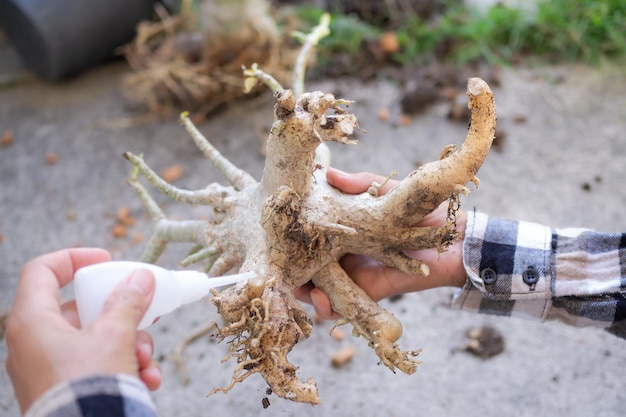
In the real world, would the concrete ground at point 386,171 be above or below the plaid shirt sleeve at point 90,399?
below

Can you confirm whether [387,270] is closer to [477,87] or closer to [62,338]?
[477,87]

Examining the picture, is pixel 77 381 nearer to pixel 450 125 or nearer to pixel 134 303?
pixel 134 303

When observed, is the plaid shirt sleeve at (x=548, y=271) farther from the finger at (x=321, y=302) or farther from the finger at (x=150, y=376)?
the finger at (x=150, y=376)

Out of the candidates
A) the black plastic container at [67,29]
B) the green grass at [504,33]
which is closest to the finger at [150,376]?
the green grass at [504,33]

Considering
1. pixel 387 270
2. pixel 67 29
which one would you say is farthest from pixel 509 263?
pixel 67 29

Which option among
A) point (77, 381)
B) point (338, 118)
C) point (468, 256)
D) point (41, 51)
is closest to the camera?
point (77, 381)

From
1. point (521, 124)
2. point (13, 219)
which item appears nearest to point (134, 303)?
point (13, 219)

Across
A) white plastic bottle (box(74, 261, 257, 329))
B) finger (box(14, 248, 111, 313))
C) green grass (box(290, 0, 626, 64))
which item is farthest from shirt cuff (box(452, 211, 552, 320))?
green grass (box(290, 0, 626, 64))

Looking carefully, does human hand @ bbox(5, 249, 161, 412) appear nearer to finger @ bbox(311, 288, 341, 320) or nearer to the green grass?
finger @ bbox(311, 288, 341, 320)
